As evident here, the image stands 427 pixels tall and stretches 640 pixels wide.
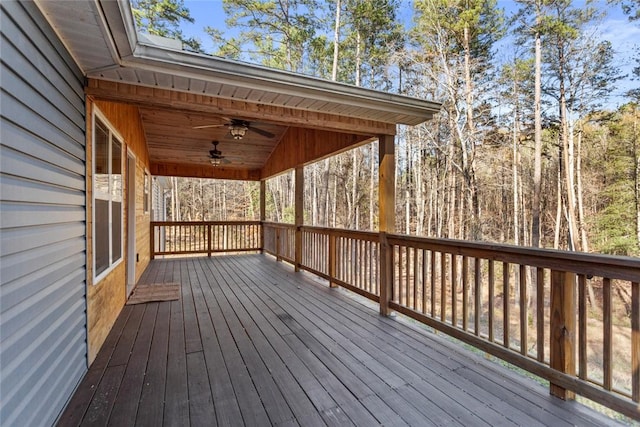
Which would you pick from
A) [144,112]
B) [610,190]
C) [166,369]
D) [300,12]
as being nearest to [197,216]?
[300,12]

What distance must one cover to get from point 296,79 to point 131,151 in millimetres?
3105

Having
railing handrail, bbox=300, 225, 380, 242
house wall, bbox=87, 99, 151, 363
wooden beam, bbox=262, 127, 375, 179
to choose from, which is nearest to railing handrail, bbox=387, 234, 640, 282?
railing handrail, bbox=300, 225, 380, 242

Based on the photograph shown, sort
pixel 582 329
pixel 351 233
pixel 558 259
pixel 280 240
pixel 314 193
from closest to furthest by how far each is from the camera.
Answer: pixel 582 329, pixel 558 259, pixel 351 233, pixel 280 240, pixel 314 193

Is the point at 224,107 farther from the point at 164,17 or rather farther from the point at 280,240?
the point at 164,17

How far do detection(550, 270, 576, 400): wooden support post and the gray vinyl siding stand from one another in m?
2.85

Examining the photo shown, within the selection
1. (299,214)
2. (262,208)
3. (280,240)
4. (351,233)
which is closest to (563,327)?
(351,233)

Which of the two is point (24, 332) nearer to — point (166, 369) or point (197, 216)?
point (166, 369)

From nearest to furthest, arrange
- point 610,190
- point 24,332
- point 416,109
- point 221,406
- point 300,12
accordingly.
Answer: point 24,332
point 221,406
point 416,109
point 300,12
point 610,190

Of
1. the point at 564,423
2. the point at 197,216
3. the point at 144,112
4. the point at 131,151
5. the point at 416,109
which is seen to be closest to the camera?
the point at 564,423

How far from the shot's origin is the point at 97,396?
1991 millimetres

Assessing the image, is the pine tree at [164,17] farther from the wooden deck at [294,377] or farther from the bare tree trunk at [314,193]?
the wooden deck at [294,377]

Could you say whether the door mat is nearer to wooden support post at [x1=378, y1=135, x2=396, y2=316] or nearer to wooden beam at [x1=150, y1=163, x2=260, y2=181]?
wooden support post at [x1=378, y1=135, x2=396, y2=316]

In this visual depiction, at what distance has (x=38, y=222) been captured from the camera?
158cm

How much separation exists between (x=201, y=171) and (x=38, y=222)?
7.18 meters
